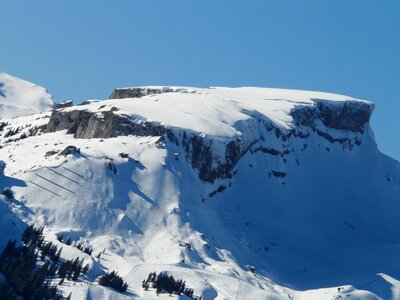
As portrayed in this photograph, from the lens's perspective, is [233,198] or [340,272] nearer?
[340,272]

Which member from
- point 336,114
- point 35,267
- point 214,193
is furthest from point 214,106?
point 35,267

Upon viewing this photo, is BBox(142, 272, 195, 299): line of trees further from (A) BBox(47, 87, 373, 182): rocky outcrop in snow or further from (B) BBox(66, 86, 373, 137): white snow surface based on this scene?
(B) BBox(66, 86, 373, 137): white snow surface

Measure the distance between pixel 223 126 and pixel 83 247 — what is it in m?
40.9

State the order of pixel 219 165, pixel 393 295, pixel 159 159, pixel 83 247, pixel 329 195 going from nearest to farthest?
1. pixel 83 247
2. pixel 393 295
3. pixel 159 159
4. pixel 219 165
5. pixel 329 195

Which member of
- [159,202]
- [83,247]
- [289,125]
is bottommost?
[83,247]

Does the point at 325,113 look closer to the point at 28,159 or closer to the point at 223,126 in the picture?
the point at 223,126

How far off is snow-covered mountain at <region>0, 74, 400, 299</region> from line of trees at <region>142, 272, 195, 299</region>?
992mm

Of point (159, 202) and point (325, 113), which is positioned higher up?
point (325, 113)

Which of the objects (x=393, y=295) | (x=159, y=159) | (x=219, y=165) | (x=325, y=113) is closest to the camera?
(x=393, y=295)

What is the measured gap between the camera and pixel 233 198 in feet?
368

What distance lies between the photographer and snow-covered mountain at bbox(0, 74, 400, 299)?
3374 inches

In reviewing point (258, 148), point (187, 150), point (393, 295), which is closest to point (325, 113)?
point (258, 148)

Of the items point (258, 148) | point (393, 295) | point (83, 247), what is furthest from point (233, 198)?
point (83, 247)

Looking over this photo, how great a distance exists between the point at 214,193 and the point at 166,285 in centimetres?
3395
